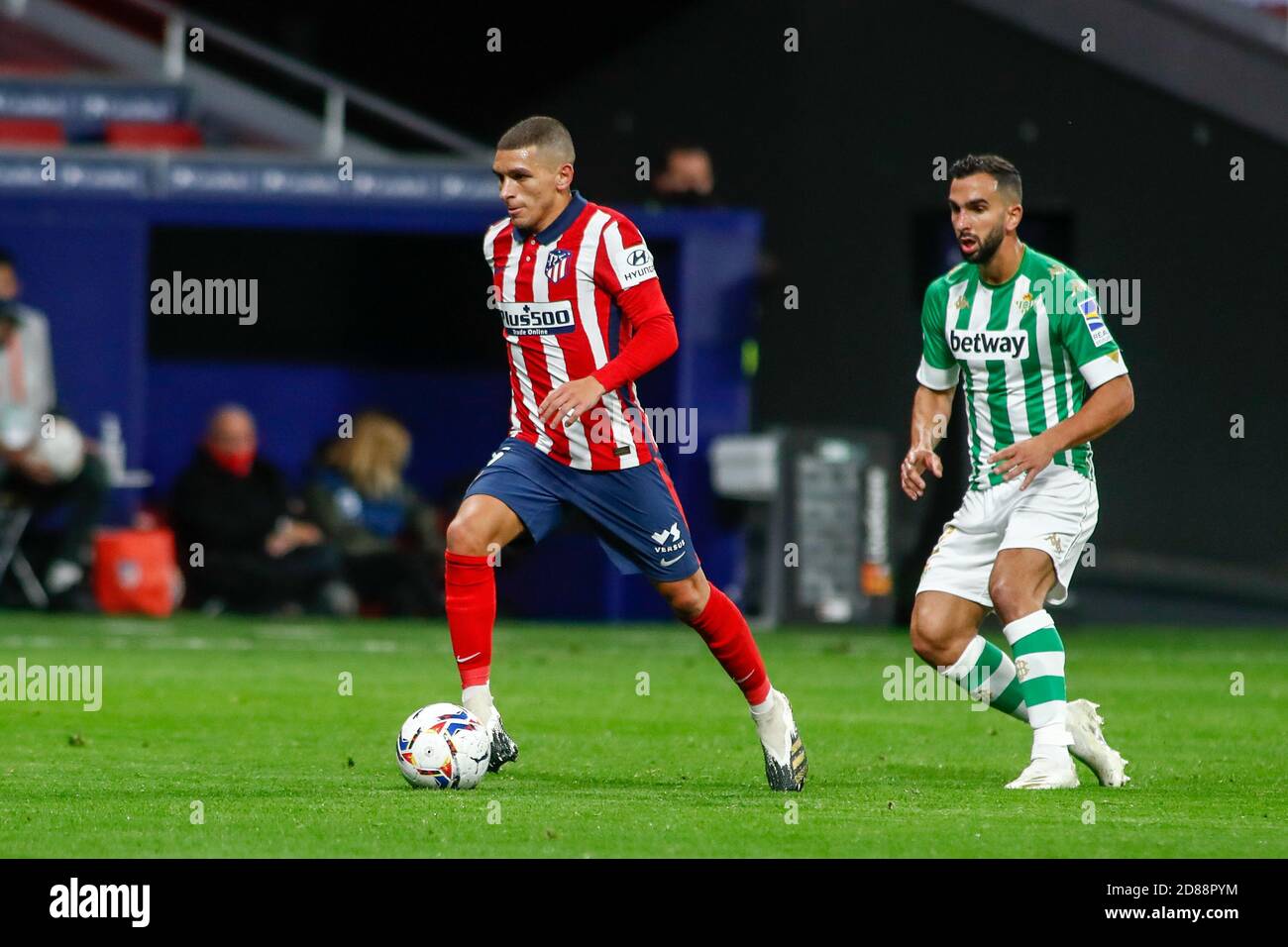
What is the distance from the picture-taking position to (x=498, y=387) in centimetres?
2038

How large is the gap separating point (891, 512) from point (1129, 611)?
437cm

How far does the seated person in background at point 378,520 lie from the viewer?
17.5m

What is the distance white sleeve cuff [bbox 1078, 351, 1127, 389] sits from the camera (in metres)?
7.88

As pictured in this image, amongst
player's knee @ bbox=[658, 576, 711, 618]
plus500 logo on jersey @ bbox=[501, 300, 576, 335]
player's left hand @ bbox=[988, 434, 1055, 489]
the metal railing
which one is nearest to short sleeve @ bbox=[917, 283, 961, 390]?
player's left hand @ bbox=[988, 434, 1055, 489]

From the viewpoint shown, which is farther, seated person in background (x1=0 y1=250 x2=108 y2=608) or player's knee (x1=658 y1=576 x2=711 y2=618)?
seated person in background (x1=0 y1=250 x2=108 y2=608)

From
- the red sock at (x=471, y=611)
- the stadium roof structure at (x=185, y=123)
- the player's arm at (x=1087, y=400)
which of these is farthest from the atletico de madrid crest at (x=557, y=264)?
the stadium roof structure at (x=185, y=123)

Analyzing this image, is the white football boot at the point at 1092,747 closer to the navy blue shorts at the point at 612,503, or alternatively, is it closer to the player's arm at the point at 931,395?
the player's arm at the point at 931,395

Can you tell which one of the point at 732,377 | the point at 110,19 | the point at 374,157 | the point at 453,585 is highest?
the point at 110,19

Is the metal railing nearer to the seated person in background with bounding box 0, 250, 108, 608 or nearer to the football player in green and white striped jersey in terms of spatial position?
the seated person in background with bounding box 0, 250, 108, 608

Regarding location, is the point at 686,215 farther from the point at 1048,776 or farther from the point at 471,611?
the point at 1048,776

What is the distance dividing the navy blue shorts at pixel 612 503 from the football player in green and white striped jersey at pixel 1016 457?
88cm

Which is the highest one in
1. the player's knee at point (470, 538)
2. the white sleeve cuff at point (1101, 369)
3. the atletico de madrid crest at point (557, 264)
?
the atletico de madrid crest at point (557, 264)
